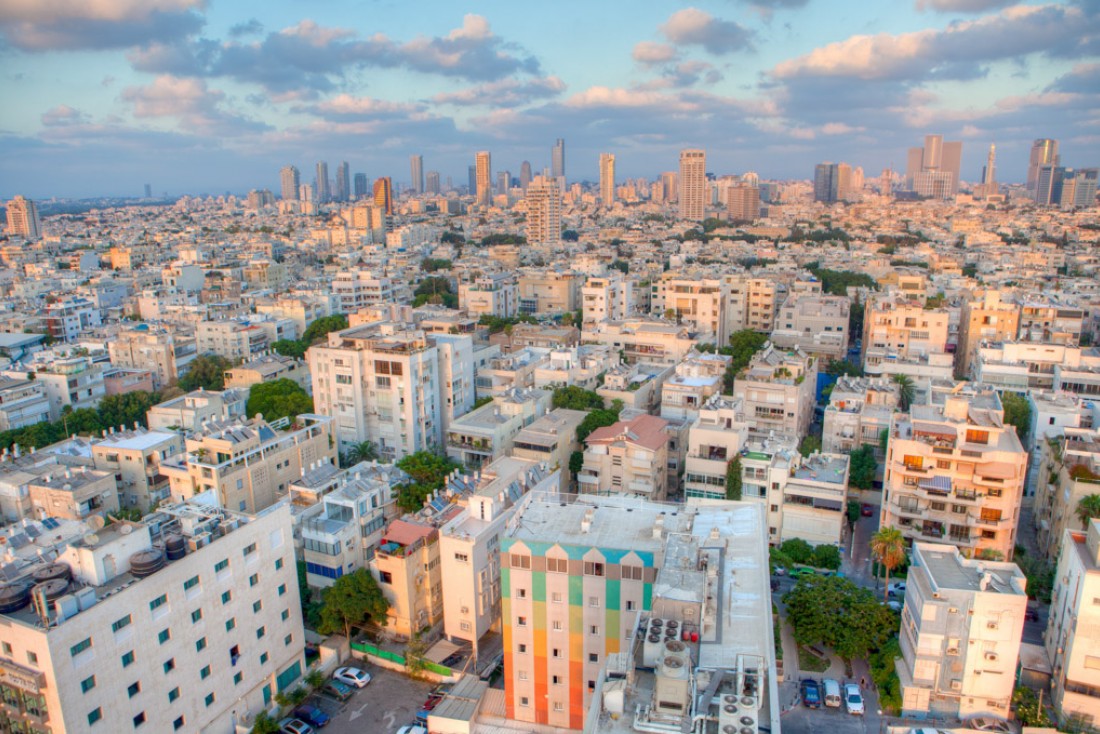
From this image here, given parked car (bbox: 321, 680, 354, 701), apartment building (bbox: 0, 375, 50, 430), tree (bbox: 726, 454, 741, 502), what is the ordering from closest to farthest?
parked car (bbox: 321, 680, 354, 701)
tree (bbox: 726, 454, 741, 502)
apartment building (bbox: 0, 375, 50, 430)

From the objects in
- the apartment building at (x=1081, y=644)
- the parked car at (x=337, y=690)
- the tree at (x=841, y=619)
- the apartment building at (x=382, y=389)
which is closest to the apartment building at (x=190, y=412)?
the apartment building at (x=382, y=389)

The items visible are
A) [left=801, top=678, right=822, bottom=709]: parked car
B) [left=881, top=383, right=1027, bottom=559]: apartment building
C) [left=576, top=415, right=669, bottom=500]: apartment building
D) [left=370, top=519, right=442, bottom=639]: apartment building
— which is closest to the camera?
→ [left=801, top=678, right=822, bottom=709]: parked car

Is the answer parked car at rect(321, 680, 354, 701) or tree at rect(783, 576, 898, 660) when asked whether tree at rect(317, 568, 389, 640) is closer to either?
parked car at rect(321, 680, 354, 701)

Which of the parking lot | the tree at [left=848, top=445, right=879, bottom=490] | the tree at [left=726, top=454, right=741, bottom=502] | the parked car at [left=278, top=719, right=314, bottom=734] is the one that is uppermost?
the tree at [left=726, top=454, right=741, bottom=502]

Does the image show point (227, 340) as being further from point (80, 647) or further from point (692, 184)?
point (692, 184)

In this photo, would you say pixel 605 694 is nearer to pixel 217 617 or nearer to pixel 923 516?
pixel 217 617

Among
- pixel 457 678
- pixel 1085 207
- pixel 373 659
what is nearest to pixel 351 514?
pixel 373 659

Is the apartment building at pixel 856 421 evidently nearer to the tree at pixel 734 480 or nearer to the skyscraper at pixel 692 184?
the tree at pixel 734 480

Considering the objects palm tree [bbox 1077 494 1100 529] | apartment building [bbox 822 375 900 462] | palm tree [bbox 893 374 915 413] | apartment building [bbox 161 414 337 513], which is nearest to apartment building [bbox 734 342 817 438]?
apartment building [bbox 822 375 900 462]
